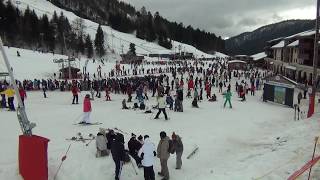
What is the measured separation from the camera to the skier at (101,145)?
12.7 metres

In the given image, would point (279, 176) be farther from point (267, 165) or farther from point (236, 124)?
point (236, 124)

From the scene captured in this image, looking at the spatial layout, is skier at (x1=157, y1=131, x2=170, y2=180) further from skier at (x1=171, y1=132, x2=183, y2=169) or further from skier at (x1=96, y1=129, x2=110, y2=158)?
skier at (x1=96, y1=129, x2=110, y2=158)

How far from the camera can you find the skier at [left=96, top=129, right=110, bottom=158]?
1270 centimetres

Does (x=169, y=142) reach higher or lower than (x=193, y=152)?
higher

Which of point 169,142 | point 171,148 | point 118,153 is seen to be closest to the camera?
point 118,153

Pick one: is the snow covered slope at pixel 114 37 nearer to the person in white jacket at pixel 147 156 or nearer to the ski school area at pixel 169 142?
the ski school area at pixel 169 142

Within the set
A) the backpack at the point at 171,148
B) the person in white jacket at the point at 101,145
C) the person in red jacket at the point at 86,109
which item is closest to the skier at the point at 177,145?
the backpack at the point at 171,148

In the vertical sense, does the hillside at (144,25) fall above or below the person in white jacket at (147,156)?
above

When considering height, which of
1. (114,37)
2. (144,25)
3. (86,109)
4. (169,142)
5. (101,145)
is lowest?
(101,145)

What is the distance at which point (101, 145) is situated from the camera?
12.7m

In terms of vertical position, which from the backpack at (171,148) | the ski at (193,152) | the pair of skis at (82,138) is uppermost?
the backpack at (171,148)

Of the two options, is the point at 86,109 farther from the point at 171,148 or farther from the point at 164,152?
the point at 164,152

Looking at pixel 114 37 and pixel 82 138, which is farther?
pixel 114 37

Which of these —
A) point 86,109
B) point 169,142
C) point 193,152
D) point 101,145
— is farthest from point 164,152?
point 86,109
